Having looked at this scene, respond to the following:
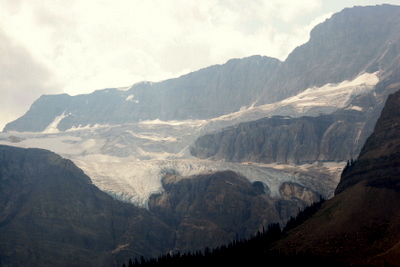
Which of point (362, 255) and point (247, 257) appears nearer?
point (362, 255)

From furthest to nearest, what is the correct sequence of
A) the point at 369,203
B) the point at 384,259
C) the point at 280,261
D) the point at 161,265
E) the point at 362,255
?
the point at 161,265
the point at 369,203
the point at 280,261
the point at 362,255
the point at 384,259

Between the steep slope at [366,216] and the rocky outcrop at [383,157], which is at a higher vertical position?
the rocky outcrop at [383,157]

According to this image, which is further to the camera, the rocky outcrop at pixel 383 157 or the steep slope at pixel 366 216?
the rocky outcrop at pixel 383 157

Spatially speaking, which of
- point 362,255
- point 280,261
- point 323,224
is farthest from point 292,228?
point 362,255

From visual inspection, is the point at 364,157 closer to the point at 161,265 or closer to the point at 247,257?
the point at 247,257

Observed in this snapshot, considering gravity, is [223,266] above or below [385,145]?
below

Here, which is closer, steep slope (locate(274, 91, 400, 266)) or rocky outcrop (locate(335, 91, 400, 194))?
steep slope (locate(274, 91, 400, 266))

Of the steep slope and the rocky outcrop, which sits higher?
the rocky outcrop

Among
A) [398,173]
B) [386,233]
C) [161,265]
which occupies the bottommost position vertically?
[161,265]
